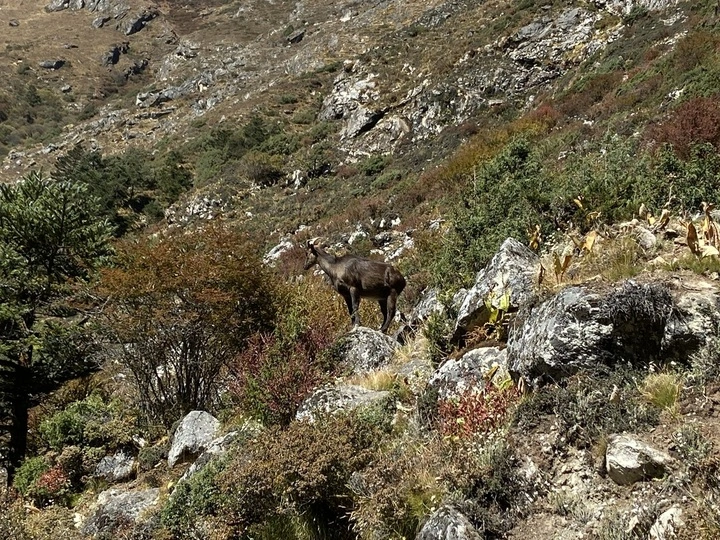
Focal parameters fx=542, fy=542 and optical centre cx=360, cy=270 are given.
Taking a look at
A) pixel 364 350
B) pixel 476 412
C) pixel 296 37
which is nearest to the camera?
pixel 476 412

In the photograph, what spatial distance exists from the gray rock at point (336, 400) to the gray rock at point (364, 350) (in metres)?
1.21

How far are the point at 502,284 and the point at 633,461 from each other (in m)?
2.58

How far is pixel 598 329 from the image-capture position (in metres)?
3.98

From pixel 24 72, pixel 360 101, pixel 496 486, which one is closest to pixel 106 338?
pixel 496 486

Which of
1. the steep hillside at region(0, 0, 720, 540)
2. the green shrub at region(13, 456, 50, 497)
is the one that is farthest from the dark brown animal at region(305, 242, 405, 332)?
the green shrub at region(13, 456, 50, 497)

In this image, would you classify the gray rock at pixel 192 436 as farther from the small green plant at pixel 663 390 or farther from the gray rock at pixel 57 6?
the gray rock at pixel 57 6

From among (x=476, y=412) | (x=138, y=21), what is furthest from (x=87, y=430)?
(x=138, y=21)

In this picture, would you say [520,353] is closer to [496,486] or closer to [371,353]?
[496,486]

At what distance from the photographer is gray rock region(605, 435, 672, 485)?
10.5 feet

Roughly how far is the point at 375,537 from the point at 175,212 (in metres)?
38.5

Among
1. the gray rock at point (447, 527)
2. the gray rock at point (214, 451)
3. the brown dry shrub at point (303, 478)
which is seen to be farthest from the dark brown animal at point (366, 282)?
the gray rock at point (447, 527)

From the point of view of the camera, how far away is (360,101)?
42.2 metres

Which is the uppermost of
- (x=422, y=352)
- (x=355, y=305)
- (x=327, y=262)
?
(x=327, y=262)

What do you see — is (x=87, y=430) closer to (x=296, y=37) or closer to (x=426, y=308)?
(x=426, y=308)
